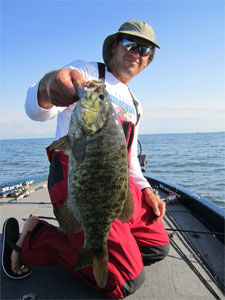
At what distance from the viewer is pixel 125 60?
3207 mm

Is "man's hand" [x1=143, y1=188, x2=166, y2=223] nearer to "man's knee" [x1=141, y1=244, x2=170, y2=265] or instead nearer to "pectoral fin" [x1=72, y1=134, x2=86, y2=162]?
"man's knee" [x1=141, y1=244, x2=170, y2=265]

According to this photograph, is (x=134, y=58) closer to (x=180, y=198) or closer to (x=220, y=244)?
(x=220, y=244)

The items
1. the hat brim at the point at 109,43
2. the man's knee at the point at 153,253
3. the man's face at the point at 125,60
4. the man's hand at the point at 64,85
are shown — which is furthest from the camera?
the man's face at the point at 125,60

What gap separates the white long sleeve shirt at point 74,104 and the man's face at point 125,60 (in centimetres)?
19

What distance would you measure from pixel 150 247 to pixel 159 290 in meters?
0.56

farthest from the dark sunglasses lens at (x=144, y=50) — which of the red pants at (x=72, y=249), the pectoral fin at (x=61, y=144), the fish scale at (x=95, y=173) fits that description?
the pectoral fin at (x=61, y=144)

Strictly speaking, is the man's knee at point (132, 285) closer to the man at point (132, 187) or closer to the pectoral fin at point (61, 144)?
the man at point (132, 187)

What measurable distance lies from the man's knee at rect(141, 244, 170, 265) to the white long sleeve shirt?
923 mm

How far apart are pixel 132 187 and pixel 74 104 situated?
1.44 meters

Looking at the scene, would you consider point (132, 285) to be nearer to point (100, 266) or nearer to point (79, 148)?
point (100, 266)

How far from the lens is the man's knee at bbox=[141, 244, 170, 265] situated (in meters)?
3.05

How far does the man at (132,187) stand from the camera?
223 centimetres

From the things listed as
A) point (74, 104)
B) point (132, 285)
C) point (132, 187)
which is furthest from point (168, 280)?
point (74, 104)

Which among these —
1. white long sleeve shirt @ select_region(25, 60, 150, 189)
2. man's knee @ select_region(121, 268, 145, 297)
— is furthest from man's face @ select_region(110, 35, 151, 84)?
man's knee @ select_region(121, 268, 145, 297)
